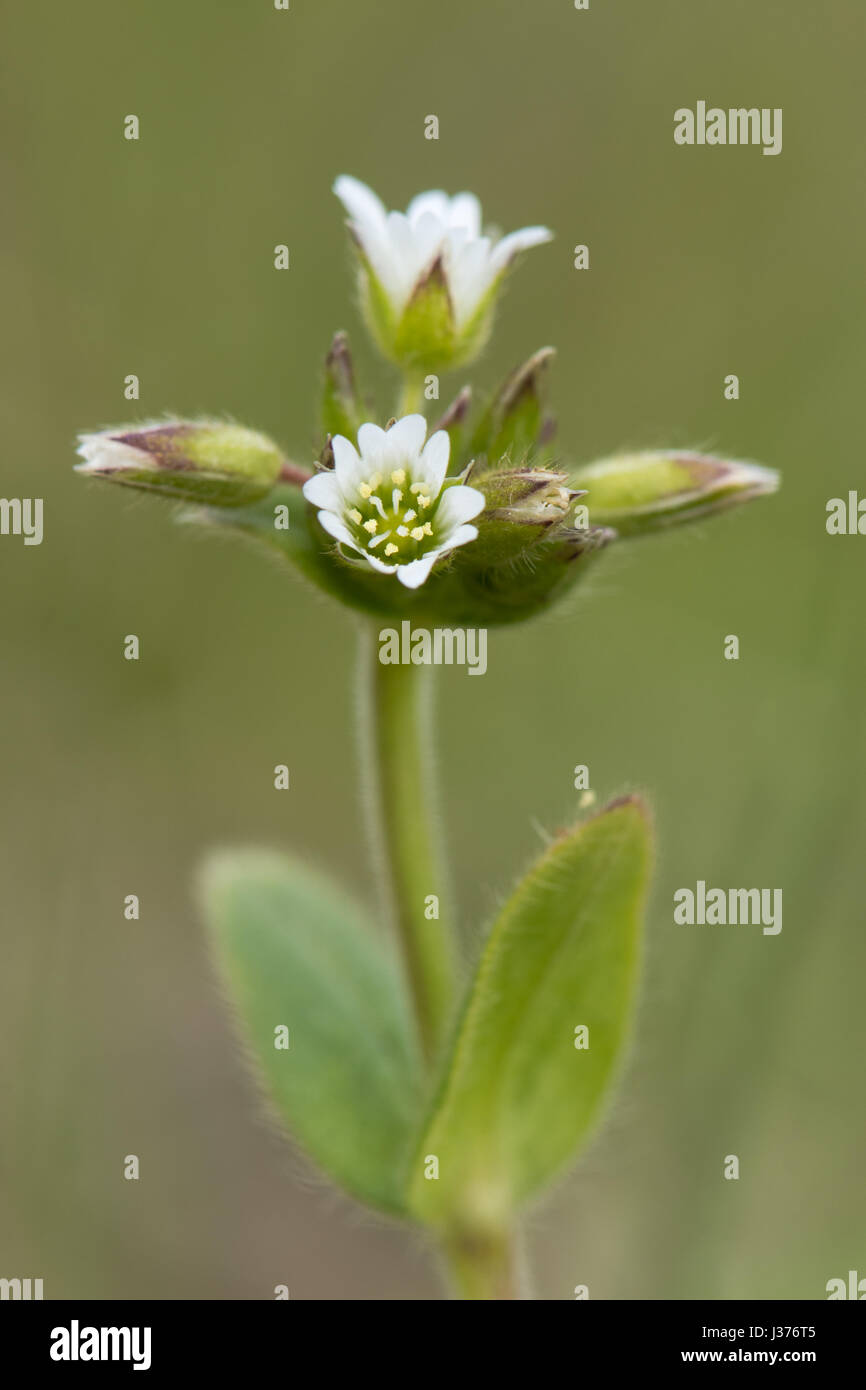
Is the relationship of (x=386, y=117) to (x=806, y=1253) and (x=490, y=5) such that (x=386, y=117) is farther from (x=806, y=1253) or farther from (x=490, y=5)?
(x=806, y=1253)

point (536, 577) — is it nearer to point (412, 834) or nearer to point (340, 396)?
point (340, 396)

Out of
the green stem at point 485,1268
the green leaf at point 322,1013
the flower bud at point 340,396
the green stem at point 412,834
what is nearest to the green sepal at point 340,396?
the flower bud at point 340,396

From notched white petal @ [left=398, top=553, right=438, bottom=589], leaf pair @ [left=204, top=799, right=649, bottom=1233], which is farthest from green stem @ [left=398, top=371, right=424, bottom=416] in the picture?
leaf pair @ [left=204, top=799, right=649, bottom=1233]

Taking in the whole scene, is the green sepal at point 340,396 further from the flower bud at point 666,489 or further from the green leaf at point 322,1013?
the green leaf at point 322,1013

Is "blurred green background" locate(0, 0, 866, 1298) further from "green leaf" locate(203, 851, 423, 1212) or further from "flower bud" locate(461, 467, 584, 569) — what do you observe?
"flower bud" locate(461, 467, 584, 569)

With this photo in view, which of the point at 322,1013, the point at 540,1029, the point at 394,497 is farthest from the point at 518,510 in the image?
the point at 322,1013
